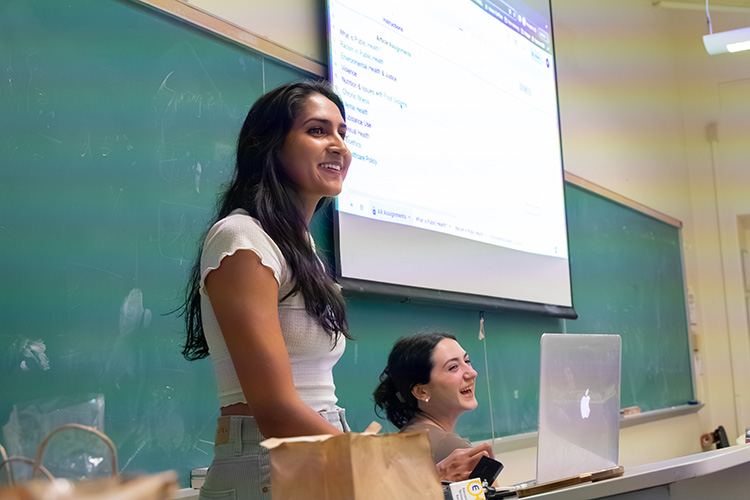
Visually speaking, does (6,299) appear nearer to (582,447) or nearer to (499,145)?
(582,447)

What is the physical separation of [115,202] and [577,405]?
1.12m

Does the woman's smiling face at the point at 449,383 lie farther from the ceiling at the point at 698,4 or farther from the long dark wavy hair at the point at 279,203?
the ceiling at the point at 698,4

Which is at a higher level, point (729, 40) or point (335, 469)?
point (729, 40)

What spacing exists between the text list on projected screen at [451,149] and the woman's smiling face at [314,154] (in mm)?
910

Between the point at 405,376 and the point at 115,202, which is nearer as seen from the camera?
the point at 115,202

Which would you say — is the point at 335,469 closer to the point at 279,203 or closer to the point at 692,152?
the point at 279,203

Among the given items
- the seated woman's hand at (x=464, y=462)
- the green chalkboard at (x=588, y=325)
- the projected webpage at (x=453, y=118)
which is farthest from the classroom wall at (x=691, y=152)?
the seated woman's hand at (x=464, y=462)

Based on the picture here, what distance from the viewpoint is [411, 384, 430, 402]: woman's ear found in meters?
2.27

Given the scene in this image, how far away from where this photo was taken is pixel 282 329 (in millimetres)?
1199

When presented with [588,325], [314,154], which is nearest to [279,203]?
[314,154]

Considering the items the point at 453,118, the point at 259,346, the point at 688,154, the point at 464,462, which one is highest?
the point at 688,154

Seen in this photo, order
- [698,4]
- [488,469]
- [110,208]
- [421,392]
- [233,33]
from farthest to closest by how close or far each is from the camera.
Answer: [698,4] → [421,392] → [233,33] → [110,208] → [488,469]

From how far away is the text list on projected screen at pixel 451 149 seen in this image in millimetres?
2482

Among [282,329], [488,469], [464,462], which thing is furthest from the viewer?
[464,462]
